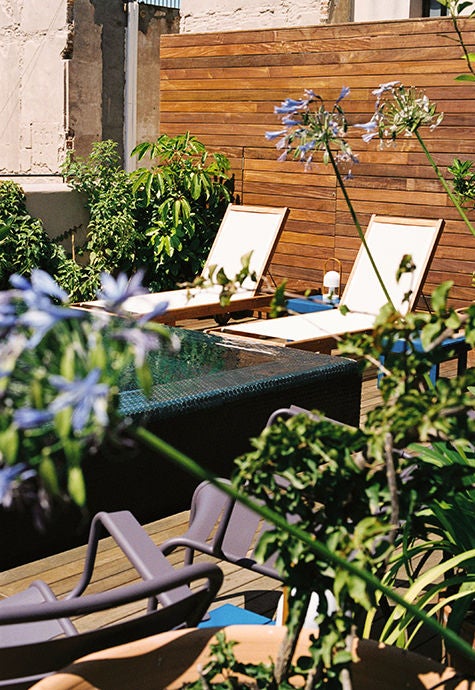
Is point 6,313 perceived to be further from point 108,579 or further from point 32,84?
point 32,84

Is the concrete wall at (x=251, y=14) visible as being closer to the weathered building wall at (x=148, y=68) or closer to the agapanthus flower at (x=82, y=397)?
the weathered building wall at (x=148, y=68)

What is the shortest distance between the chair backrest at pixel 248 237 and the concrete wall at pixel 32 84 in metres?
7.59

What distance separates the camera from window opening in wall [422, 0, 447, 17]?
10798 millimetres

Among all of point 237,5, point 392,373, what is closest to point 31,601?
point 392,373

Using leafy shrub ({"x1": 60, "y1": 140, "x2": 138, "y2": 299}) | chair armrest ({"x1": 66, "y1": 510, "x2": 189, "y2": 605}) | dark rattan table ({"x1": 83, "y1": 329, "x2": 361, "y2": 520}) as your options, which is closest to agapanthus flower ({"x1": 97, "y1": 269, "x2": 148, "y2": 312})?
chair armrest ({"x1": 66, "y1": 510, "x2": 189, "y2": 605})

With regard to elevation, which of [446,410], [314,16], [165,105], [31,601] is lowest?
[31,601]

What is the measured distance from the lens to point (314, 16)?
421 inches

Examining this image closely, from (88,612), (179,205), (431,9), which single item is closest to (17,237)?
(179,205)

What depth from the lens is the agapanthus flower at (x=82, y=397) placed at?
0.73m

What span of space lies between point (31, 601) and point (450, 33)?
6083mm

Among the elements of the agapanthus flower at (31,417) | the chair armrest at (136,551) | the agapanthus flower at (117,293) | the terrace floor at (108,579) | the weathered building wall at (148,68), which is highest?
the weathered building wall at (148,68)

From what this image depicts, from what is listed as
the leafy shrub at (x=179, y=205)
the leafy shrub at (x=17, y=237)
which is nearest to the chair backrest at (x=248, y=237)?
the leafy shrub at (x=179, y=205)

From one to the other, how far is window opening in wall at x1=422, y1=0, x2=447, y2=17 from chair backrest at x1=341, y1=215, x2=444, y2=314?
14.5ft

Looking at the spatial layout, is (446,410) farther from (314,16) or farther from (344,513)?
(314,16)
